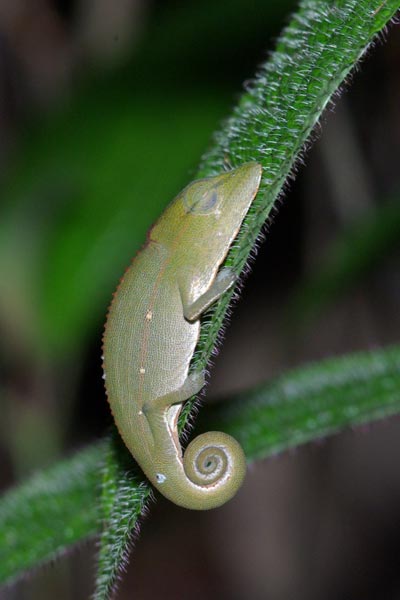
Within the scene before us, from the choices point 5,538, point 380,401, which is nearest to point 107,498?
point 5,538

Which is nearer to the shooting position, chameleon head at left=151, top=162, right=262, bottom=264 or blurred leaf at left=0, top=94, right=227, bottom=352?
chameleon head at left=151, top=162, right=262, bottom=264

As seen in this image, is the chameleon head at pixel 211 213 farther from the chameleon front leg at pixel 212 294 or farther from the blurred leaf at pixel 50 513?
the blurred leaf at pixel 50 513

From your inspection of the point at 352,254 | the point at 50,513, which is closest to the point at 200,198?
the point at 50,513

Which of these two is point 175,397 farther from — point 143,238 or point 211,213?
point 143,238

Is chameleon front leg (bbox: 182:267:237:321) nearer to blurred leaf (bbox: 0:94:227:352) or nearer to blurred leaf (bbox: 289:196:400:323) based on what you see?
blurred leaf (bbox: 289:196:400:323)

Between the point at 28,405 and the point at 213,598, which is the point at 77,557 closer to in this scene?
the point at 213,598

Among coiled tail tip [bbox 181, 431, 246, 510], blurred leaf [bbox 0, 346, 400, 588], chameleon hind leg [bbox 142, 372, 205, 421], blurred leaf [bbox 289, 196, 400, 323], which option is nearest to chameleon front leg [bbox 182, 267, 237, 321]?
chameleon hind leg [bbox 142, 372, 205, 421]
